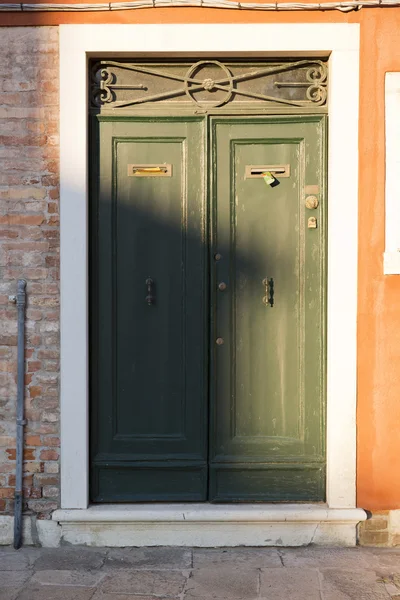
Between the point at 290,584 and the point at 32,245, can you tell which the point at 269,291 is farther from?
the point at 290,584

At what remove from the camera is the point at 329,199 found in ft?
15.0

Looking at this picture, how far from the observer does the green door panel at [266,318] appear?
15.1ft

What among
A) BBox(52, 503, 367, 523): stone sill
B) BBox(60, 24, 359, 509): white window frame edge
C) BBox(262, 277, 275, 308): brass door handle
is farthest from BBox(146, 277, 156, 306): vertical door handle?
BBox(52, 503, 367, 523): stone sill

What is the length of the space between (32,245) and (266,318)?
149 centimetres

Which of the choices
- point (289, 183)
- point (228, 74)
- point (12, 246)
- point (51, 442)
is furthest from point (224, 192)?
point (51, 442)

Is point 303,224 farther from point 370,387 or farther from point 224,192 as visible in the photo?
point 370,387

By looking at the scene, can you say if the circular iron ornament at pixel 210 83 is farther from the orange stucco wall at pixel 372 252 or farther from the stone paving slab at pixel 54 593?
the stone paving slab at pixel 54 593

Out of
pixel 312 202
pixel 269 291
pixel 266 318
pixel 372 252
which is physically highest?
pixel 312 202

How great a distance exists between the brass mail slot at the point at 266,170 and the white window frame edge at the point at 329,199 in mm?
276

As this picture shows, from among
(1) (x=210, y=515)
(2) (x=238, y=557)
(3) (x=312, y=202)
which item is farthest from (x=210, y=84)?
(2) (x=238, y=557)

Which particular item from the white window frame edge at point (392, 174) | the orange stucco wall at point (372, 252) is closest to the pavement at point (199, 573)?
the orange stucco wall at point (372, 252)

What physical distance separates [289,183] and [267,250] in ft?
1.41

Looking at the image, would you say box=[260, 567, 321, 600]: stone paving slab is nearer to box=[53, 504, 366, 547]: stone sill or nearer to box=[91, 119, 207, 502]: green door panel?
box=[53, 504, 366, 547]: stone sill

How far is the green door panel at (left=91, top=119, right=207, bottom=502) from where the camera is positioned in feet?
15.1
